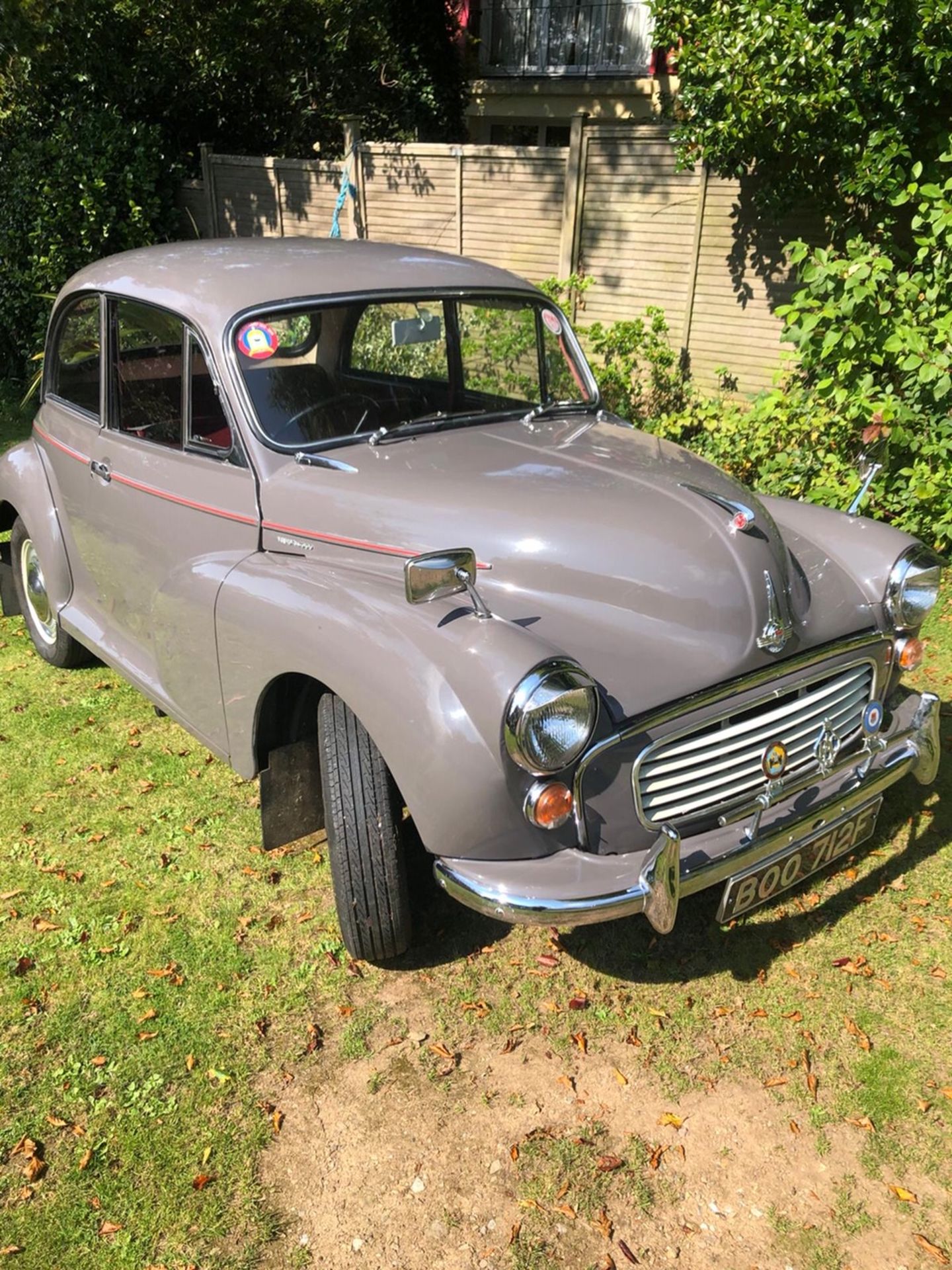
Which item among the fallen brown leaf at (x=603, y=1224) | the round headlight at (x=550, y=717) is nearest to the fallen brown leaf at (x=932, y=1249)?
the fallen brown leaf at (x=603, y=1224)

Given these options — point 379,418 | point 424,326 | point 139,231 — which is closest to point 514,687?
point 379,418

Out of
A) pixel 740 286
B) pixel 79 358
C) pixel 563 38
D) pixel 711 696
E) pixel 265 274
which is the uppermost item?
pixel 563 38

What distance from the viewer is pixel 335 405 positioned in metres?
3.33

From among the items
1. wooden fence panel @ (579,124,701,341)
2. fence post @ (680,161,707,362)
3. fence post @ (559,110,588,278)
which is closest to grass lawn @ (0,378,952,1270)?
fence post @ (680,161,707,362)

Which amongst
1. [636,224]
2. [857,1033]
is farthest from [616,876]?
[636,224]

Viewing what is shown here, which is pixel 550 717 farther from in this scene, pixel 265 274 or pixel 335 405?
pixel 265 274

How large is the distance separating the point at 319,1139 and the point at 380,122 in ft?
40.3

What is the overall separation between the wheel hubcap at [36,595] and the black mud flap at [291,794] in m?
2.18

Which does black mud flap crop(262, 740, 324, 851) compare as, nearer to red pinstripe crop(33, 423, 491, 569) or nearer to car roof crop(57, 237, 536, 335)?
red pinstripe crop(33, 423, 491, 569)

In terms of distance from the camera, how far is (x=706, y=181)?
276 inches

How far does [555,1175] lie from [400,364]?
2.65m

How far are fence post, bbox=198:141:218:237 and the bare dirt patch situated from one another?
386 inches

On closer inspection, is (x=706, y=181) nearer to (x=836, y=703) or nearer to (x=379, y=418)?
(x=379, y=418)

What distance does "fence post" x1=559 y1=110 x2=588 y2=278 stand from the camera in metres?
7.60
